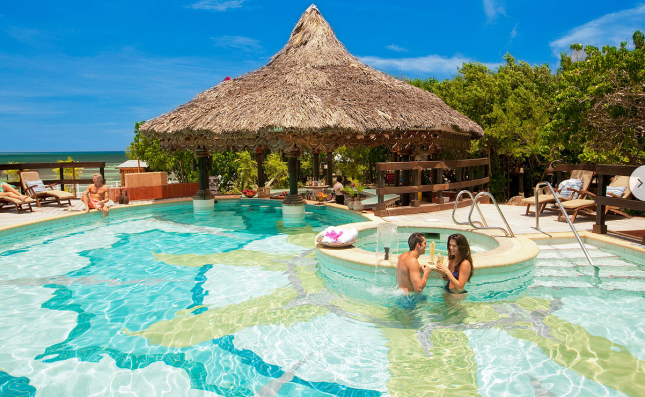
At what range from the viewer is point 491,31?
7281cm

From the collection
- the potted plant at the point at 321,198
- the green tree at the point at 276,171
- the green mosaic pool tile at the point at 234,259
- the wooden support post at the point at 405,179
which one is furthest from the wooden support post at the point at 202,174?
the wooden support post at the point at 405,179

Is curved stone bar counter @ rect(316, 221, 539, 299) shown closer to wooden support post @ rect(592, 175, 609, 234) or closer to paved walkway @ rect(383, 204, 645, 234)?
paved walkway @ rect(383, 204, 645, 234)

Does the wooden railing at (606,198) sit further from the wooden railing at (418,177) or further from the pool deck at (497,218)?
the wooden railing at (418,177)

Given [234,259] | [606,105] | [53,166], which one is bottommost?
[234,259]

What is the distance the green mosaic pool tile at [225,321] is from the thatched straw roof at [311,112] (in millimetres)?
→ 5870

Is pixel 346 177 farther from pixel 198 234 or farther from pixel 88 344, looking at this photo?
pixel 88 344

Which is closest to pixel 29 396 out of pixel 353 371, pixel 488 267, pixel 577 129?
pixel 353 371

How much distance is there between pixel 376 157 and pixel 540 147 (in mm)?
9627

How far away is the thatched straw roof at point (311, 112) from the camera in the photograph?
11.4m

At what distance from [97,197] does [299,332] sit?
10.5 metres

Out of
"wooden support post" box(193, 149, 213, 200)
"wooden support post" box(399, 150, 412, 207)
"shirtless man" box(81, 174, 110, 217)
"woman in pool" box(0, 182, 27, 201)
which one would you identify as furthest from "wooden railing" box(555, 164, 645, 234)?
"woman in pool" box(0, 182, 27, 201)

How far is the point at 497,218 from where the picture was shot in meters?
9.90

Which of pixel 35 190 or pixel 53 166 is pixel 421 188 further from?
pixel 53 166

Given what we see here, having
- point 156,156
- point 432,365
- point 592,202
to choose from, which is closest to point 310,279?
point 432,365
